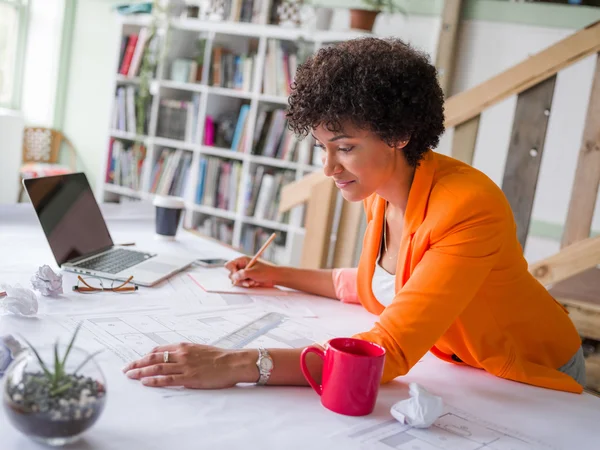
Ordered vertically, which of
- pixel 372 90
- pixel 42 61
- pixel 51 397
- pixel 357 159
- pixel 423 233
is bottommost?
pixel 51 397

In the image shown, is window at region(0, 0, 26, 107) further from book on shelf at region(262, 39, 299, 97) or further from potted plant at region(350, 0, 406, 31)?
potted plant at region(350, 0, 406, 31)

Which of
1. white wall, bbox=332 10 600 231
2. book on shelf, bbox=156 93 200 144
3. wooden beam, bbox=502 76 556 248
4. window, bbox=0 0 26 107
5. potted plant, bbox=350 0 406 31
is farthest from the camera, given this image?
window, bbox=0 0 26 107

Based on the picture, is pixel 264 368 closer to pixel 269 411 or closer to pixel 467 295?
pixel 269 411

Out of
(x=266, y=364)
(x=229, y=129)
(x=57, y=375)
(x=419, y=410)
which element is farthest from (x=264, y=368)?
(x=229, y=129)

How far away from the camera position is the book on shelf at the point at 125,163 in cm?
456

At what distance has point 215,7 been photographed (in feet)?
13.7

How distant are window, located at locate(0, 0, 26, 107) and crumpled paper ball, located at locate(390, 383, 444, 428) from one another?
16.3ft

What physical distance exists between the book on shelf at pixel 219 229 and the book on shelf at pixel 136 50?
44.3 inches

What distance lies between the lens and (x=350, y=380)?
0.94 meters

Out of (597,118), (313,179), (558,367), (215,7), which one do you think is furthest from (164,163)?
(558,367)

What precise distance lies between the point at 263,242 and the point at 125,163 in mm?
1209

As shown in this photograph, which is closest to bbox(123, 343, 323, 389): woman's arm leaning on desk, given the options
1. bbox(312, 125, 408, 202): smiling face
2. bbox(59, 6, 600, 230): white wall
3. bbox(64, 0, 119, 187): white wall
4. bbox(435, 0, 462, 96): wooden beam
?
bbox(312, 125, 408, 202): smiling face

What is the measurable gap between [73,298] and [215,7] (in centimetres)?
322

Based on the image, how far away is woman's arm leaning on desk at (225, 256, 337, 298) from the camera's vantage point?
163 cm
